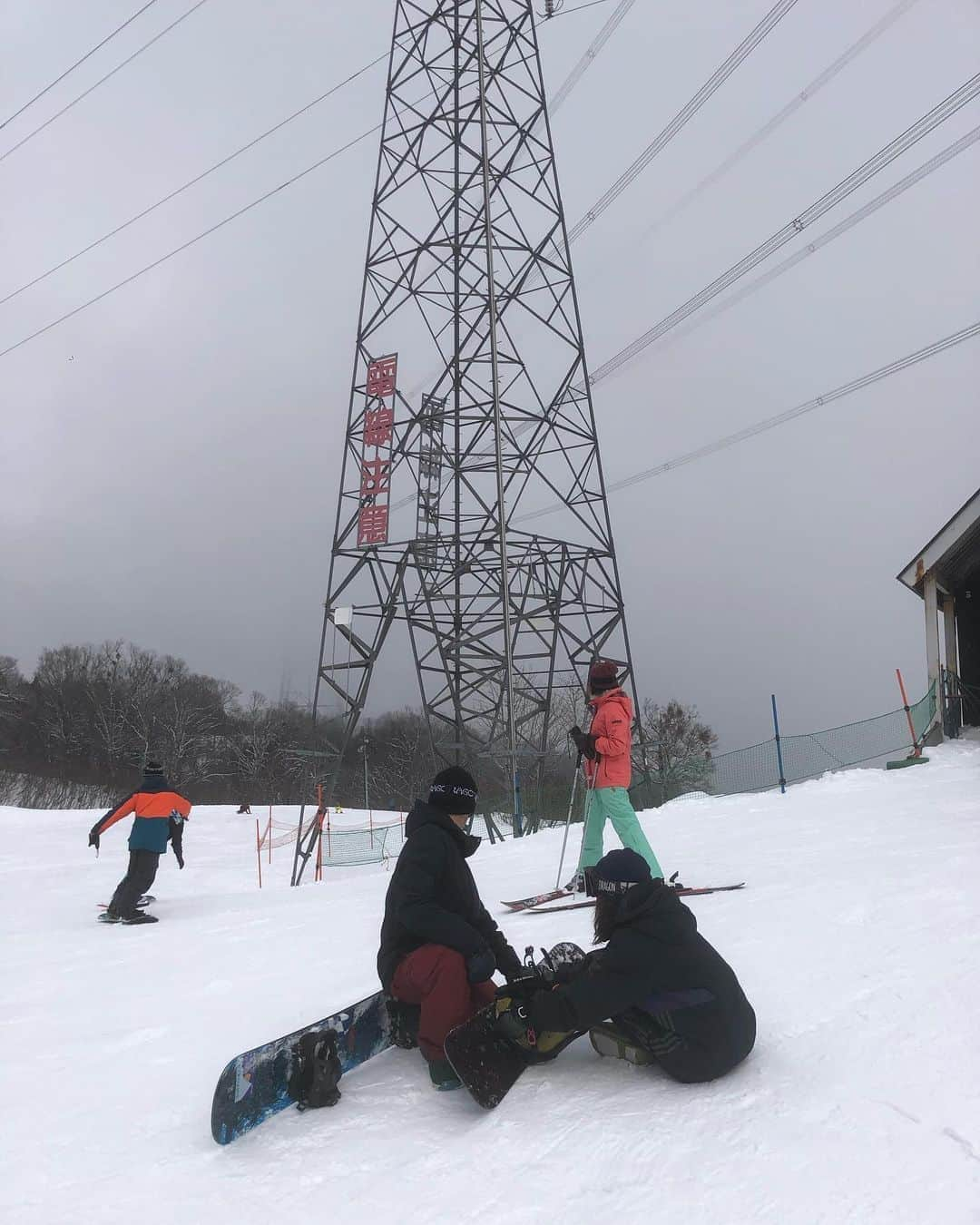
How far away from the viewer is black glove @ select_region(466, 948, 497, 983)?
3318mm

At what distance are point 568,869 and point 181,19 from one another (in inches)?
641

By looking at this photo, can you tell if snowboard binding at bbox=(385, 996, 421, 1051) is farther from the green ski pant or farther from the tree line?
the tree line

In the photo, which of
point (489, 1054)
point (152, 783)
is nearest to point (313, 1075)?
point (489, 1054)

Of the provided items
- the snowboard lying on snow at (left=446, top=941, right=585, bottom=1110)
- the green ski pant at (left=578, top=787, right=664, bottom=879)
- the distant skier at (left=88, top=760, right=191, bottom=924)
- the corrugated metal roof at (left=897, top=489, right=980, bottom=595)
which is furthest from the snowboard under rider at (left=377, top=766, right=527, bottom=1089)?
the corrugated metal roof at (left=897, top=489, right=980, bottom=595)

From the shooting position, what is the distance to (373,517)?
17234 mm

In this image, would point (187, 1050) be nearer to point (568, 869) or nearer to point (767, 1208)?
point (767, 1208)

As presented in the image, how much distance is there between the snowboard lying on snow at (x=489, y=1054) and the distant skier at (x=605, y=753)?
3273mm

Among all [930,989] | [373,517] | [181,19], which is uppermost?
[181,19]

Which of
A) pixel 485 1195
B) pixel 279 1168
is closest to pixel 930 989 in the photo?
pixel 485 1195

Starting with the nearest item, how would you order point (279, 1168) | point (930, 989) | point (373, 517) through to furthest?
point (279, 1168) → point (930, 989) → point (373, 517)

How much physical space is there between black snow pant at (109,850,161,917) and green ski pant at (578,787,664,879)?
190 inches

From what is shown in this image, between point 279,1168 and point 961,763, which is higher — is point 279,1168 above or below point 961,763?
below

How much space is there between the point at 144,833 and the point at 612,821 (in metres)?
5.40

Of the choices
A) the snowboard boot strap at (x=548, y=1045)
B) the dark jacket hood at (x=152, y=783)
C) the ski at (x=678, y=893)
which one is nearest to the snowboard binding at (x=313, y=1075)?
the snowboard boot strap at (x=548, y=1045)
